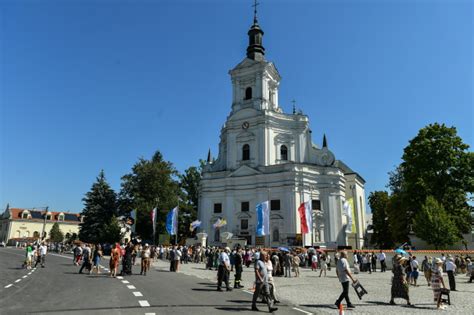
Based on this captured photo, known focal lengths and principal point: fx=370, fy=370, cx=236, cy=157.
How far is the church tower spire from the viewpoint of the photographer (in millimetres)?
58875

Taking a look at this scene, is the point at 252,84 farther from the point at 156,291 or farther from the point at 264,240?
the point at 156,291

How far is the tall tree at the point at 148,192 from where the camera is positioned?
5666 centimetres

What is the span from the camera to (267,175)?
5006cm

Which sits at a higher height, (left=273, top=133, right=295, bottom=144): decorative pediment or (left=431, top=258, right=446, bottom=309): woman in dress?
(left=273, top=133, right=295, bottom=144): decorative pediment

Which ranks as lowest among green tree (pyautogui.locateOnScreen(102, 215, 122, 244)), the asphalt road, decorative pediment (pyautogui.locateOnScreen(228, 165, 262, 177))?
the asphalt road

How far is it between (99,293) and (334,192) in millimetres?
42106

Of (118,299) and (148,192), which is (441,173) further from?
(148,192)

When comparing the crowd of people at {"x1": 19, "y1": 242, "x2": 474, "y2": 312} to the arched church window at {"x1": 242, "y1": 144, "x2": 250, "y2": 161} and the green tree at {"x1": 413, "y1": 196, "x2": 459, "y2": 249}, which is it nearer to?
the green tree at {"x1": 413, "y1": 196, "x2": 459, "y2": 249}

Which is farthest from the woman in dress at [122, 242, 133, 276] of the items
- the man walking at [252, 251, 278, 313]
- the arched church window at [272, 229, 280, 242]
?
the arched church window at [272, 229, 280, 242]

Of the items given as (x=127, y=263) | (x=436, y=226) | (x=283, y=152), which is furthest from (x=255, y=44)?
(x=127, y=263)

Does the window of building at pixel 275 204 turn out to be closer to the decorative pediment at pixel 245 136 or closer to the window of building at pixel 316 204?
the window of building at pixel 316 204

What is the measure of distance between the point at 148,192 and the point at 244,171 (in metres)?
16.4

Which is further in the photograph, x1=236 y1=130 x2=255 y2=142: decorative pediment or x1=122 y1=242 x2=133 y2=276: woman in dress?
x1=236 y1=130 x2=255 y2=142: decorative pediment

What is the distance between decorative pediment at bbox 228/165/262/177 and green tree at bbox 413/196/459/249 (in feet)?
74.3
